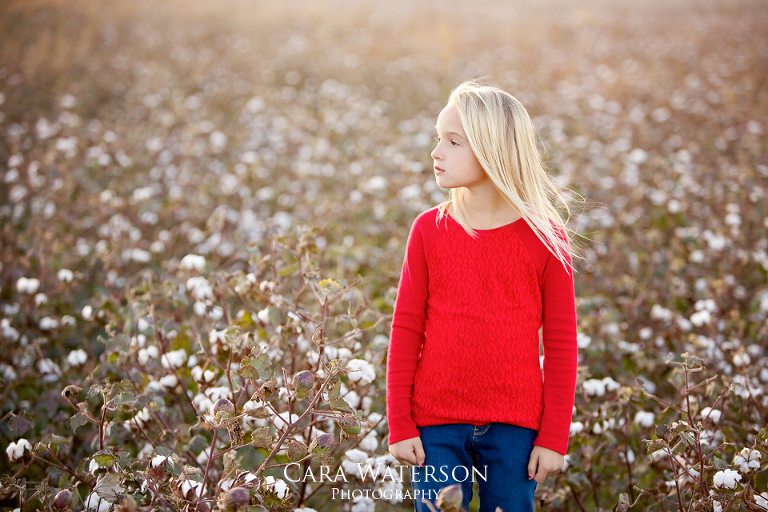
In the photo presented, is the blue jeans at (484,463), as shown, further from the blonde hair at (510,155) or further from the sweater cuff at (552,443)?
the blonde hair at (510,155)

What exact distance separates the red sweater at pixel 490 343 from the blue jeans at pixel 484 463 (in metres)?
0.03

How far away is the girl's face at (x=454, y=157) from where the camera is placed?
135cm

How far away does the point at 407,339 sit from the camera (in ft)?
4.66

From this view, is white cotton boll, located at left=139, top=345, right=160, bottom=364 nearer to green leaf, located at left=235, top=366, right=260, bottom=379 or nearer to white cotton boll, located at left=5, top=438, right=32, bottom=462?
white cotton boll, located at left=5, top=438, right=32, bottom=462

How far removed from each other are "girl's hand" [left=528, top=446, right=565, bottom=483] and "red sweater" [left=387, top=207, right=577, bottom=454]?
2 cm

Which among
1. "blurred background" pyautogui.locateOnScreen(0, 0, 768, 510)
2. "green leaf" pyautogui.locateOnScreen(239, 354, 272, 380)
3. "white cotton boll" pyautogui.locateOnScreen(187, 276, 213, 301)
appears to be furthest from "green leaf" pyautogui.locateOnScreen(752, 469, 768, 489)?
"white cotton boll" pyautogui.locateOnScreen(187, 276, 213, 301)

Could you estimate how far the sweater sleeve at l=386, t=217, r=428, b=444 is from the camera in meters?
1.37

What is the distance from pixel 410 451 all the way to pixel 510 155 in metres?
0.75

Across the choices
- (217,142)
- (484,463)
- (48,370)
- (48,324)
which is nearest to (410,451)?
(484,463)

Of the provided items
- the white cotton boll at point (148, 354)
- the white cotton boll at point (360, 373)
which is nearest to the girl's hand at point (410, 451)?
the white cotton boll at point (360, 373)

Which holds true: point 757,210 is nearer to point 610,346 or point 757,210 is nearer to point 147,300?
point 610,346

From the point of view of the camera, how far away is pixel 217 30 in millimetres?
11297

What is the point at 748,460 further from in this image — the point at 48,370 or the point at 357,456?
the point at 48,370

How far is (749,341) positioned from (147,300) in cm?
280
